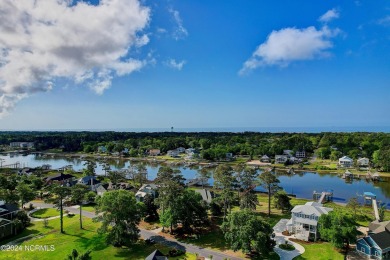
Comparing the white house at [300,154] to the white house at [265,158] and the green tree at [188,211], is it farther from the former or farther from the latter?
the green tree at [188,211]

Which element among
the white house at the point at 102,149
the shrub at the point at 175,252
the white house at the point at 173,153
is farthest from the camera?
the white house at the point at 102,149

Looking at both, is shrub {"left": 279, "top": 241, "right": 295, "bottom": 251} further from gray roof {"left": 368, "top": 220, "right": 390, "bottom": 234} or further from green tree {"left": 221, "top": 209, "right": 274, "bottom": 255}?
gray roof {"left": 368, "top": 220, "right": 390, "bottom": 234}

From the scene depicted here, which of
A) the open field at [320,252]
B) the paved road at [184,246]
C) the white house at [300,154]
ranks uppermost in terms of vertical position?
the white house at [300,154]

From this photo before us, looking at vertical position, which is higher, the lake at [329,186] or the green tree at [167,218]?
the green tree at [167,218]

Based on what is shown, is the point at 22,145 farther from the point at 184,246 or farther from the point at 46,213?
the point at 184,246

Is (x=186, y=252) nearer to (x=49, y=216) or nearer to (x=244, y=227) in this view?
(x=244, y=227)

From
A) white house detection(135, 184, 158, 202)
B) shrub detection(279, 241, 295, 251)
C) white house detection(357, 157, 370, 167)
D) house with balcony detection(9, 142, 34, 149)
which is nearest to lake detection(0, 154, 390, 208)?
white house detection(357, 157, 370, 167)

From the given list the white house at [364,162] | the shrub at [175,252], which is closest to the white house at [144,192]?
the shrub at [175,252]
